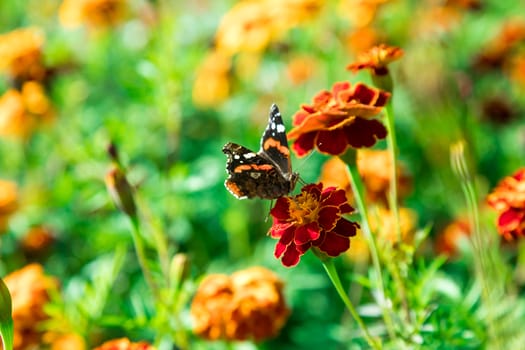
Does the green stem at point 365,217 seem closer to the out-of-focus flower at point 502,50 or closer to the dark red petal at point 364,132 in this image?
the dark red petal at point 364,132

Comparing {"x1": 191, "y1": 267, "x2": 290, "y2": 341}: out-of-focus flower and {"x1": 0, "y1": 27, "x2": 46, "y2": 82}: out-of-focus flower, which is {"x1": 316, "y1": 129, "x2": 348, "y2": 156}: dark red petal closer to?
{"x1": 191, "y1": 267, "x2": 290, "y2": 341}: out-of-focus flower

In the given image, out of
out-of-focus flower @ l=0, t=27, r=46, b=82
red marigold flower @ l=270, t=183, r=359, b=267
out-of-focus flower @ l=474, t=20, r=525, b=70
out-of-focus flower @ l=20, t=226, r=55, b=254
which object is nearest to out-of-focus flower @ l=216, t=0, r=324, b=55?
out-of-focus flower @ l=0, t=27, r=46, b=82

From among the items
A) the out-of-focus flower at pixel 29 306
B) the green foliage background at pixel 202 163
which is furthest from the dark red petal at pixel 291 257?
the out-of-focus flower at pixel 29 306

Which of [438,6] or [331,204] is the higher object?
[438,6]

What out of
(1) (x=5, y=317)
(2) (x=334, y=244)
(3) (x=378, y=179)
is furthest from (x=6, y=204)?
(2) (x=334, y=244)

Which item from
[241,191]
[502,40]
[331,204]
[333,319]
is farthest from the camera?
[502,40]

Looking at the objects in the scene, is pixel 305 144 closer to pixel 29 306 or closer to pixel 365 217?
pixel 365 217

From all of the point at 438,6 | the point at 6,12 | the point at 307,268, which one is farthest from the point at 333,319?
the point at 6,12

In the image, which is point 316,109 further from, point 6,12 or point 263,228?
point 6,12
